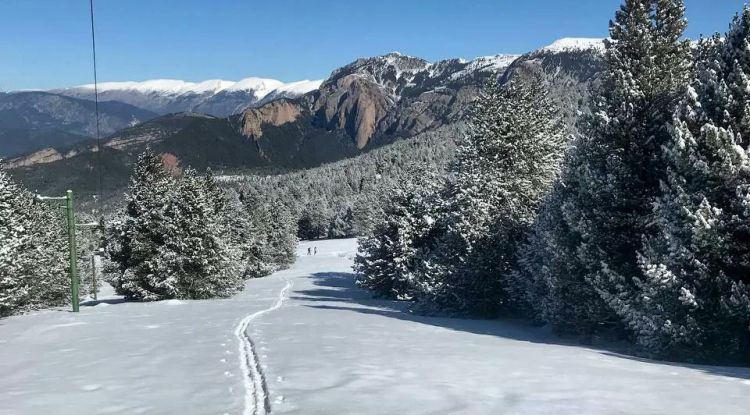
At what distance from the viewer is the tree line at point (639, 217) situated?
1360 cm

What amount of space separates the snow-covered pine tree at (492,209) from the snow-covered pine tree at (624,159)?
19.7 feet

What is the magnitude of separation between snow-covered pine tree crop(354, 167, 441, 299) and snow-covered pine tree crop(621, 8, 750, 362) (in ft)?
62.9

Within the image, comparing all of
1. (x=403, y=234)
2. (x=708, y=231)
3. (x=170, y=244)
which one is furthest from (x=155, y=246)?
(x=708, y=231)

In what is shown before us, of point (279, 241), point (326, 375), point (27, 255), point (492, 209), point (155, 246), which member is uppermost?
point (492, 209)

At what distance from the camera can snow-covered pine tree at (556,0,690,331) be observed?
1709cm

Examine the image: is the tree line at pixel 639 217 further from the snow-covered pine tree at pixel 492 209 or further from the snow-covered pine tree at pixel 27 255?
the snow-covered pine tree at pixel 27 255

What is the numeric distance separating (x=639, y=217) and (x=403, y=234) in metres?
19.4

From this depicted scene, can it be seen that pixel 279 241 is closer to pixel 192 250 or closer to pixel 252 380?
pixel 192 250

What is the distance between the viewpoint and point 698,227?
1324 centimetres

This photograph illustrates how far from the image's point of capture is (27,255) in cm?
3147

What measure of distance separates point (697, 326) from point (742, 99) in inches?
216

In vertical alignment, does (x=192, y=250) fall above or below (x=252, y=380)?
above

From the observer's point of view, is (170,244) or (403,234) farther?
(403,234)

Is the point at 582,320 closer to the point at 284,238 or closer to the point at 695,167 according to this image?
the point at 695,167
